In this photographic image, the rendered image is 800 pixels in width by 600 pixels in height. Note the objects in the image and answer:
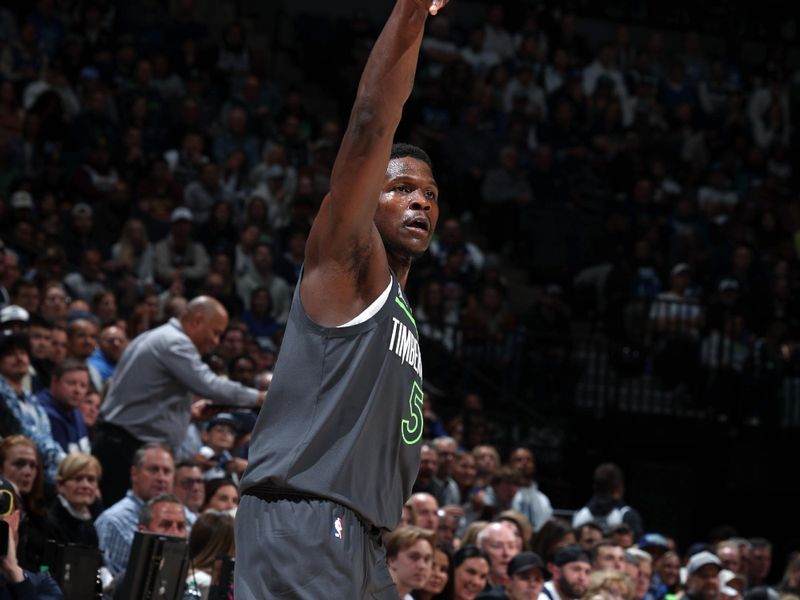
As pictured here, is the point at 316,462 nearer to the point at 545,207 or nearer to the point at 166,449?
the point at 166,449

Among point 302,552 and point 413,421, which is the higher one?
point 413,421

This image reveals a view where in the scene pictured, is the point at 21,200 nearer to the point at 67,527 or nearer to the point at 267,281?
the point at 267,281

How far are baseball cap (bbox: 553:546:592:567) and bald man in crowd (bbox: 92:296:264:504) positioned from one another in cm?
235

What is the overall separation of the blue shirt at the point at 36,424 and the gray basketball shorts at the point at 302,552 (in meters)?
4.41

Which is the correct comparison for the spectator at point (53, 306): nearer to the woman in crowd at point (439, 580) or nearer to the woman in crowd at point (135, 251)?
the woman in crowd at point (135, 251)

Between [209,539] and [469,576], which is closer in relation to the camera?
[209,539]

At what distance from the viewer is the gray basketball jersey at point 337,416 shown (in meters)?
3.43

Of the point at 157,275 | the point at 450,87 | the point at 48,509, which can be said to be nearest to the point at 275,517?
the point at 48,509

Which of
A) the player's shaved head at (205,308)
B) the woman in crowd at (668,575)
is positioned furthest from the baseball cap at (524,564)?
the player's shaved head at (205,308)

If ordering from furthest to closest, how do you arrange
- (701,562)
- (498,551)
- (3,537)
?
1. (701,562)
2. (498,551)
3. (3,537)

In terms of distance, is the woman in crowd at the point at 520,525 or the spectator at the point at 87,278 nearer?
the woman in crowd at the point at 520,525

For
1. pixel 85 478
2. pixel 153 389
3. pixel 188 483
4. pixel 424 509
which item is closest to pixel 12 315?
pixel 153 389

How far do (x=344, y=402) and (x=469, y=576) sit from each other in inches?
191

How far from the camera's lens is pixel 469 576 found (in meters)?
8.09
